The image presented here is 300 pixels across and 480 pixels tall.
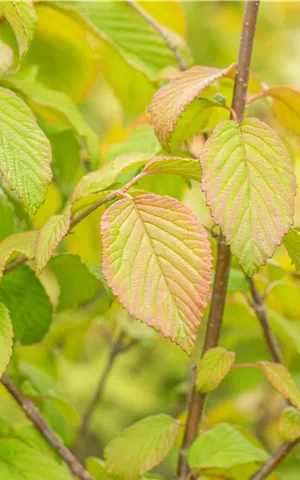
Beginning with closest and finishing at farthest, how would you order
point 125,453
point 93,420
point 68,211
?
point 68,211 < point 125,453 < point 93,420

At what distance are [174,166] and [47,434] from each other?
0.38m

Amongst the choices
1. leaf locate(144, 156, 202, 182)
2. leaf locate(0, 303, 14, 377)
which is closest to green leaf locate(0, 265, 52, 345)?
leaf locate(0, 303, 14, 377)

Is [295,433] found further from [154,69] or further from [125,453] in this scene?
[154,69]

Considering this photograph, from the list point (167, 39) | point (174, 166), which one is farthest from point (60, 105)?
point (174, 166)

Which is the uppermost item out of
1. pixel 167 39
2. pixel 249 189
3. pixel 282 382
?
pixel 167 39

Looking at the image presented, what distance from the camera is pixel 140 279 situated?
587mm

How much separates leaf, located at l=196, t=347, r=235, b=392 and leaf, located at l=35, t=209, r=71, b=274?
218 millimetres

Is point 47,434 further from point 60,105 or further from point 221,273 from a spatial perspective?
point 60,105

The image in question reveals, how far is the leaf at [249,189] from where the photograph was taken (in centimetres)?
58

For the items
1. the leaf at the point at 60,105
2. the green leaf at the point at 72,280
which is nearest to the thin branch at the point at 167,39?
the leaf at the point at 60,105

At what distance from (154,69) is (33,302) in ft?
1.29

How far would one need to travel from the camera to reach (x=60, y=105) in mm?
891

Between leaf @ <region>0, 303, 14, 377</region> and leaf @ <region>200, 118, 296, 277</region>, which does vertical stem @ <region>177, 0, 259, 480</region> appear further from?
leaf @ <region>0, 303, 14, 377</region>

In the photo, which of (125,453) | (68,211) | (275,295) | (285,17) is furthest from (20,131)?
(285,17)
